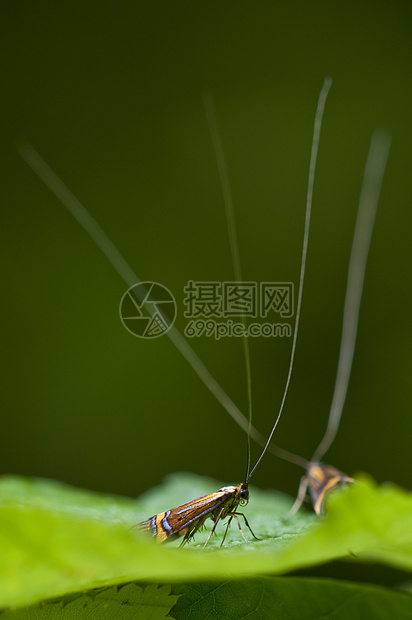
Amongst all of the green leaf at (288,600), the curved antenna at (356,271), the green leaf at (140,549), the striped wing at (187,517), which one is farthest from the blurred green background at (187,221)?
the green leaf at (140,549)

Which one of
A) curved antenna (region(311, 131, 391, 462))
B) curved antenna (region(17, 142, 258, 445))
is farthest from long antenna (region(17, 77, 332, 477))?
curved antenna (region(311, 131, 391, 462))

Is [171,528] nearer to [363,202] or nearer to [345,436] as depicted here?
[345,436]

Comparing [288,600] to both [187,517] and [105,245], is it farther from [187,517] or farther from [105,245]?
[105,245]

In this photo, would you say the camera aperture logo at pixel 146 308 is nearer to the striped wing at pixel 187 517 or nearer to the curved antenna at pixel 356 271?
the curved antenna at pixel 356 271

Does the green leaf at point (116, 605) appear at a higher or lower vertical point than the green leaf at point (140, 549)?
lower

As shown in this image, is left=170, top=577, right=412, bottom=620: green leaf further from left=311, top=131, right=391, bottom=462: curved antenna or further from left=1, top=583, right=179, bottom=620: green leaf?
left=311, top=131, right=391, bottom=462: curved antenna

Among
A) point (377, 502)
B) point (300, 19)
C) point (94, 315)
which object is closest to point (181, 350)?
point (94, 315)
